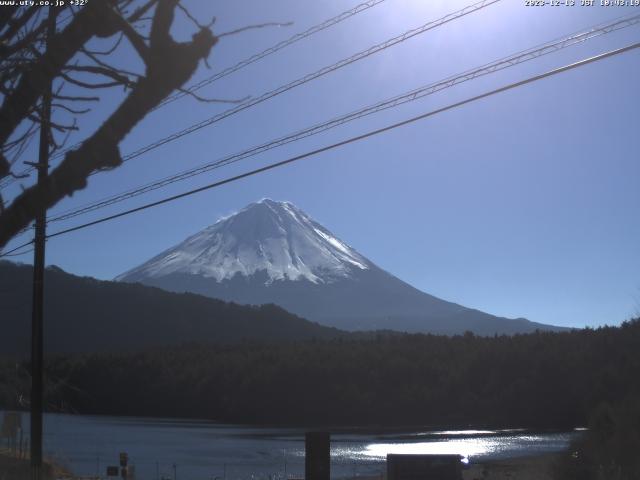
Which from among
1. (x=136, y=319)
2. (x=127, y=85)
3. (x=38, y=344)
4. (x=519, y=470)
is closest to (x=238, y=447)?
(x=519, y=470)

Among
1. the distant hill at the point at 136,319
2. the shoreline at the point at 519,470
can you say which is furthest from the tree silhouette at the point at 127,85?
the distant hill at the point at 136,319

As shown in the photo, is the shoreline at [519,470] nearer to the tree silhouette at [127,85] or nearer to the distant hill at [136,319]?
the tree silhouette at [127,85]

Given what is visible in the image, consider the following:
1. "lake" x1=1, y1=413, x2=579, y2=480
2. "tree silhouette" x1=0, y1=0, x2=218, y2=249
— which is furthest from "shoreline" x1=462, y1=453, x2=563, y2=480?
"tree silhouette" x1=0, y1=0, x2=218, y2=249

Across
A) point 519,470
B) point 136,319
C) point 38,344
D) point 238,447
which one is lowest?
point 238,447

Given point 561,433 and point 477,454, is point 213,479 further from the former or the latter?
point 561,433

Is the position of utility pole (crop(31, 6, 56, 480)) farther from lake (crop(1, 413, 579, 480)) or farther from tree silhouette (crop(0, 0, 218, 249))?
tree silhouette (crop(0, 0, 218, 249))

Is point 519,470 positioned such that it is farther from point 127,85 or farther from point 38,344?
point 127,85
